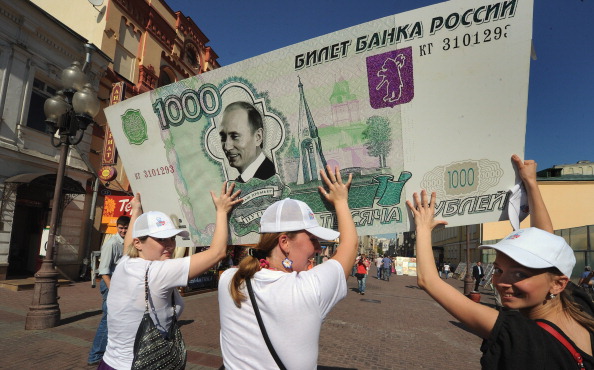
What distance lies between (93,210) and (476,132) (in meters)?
16.6

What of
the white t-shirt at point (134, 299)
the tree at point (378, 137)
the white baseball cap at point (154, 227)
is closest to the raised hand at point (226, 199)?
the white baseball cap at point (154, 227)

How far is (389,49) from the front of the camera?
2.15 meters

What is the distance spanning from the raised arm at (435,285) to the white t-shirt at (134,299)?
1444 millimetres

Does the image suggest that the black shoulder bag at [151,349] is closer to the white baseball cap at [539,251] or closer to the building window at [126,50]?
the white baseball cap at [539,251]

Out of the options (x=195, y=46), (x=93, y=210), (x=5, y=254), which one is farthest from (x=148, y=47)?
(x=5, y=254)

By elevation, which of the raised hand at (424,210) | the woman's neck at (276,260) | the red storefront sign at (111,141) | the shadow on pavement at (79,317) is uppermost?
the red storefront sign at (111,141)

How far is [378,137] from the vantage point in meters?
2.23

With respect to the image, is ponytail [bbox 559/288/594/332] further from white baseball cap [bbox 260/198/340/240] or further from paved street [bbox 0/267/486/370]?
paved street [bbox 0/267/486/370]

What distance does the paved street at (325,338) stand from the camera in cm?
552

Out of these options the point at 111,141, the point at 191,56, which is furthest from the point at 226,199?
the point at 191,56

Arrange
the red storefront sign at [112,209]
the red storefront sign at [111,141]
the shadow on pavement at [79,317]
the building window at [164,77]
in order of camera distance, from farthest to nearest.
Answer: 1. the building window at [164,77]
2. the red storefront sign at [111,141]
3. the red storefront sign at [112,209]
4. the shadow on pavement at [79,317]

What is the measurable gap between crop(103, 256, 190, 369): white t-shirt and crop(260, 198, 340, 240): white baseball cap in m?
0.73

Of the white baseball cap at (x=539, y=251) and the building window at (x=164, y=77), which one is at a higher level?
the building window at (x=164, y=77)

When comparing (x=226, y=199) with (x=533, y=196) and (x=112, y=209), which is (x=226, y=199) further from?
(x=112, y=209)
